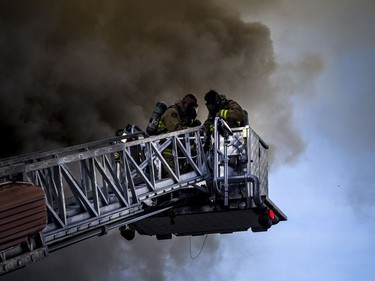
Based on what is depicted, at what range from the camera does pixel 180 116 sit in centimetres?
1410

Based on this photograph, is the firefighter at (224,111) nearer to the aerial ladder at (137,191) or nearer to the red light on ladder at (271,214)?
the aerial ladder at (137,191)

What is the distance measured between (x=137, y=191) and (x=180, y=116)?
2496 mm

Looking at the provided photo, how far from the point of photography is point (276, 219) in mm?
14203

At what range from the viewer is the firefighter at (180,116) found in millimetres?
13981

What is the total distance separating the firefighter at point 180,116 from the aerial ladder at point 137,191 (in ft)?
0.83

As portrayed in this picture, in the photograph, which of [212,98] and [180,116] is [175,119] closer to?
[180,116]

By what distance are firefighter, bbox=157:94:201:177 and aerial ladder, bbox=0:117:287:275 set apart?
251 mm

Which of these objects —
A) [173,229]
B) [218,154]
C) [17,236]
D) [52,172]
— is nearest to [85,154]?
[52,172]

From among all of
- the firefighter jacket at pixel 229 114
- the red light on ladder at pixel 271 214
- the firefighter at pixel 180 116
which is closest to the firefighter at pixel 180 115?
the firefighter at pixel 180 116

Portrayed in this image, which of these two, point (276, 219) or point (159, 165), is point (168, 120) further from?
point (276, 219)

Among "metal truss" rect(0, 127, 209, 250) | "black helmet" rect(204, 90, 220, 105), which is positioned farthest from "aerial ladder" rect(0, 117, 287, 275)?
"black helmet" rect(204, 90, 220, 105)

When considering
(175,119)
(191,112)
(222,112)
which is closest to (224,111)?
(222,112)

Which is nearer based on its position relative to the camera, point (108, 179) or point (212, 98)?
point (108, 179)

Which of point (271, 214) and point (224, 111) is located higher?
point (224, 111)
